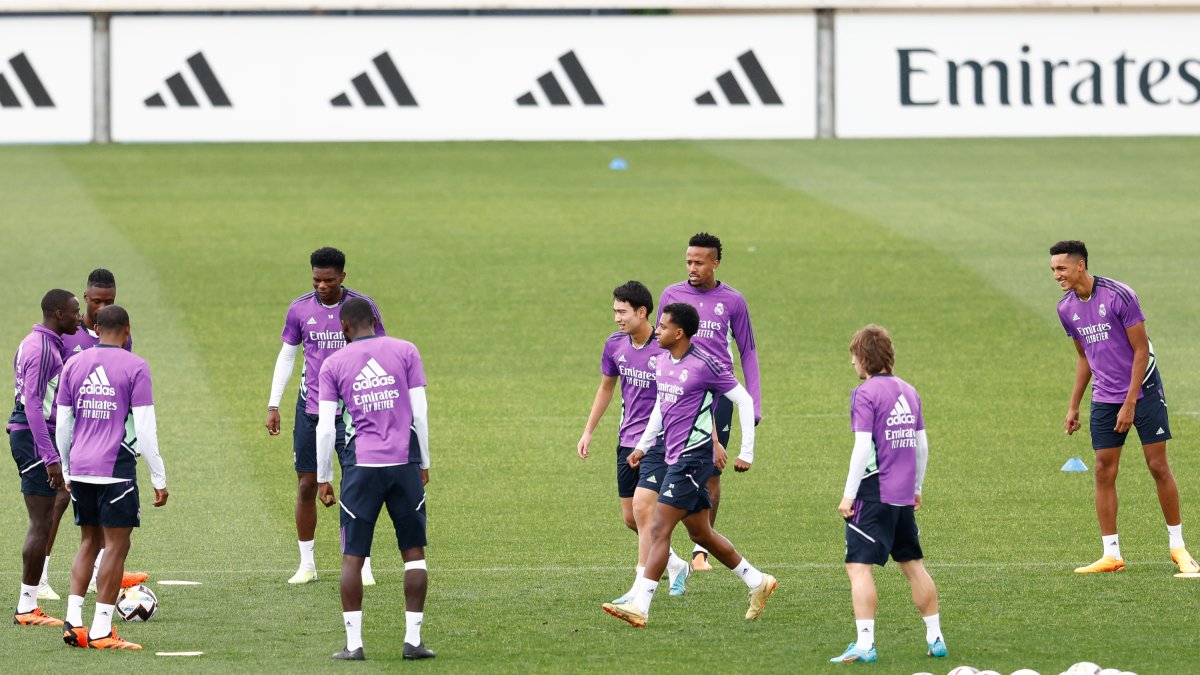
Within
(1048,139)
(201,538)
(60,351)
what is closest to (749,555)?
(201,538)

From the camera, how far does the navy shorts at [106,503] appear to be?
10.7m

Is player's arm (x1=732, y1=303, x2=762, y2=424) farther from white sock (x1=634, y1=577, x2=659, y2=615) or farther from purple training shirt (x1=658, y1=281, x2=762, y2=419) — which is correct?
white sock (x1=634, y1=577, x2=659, y2=615)

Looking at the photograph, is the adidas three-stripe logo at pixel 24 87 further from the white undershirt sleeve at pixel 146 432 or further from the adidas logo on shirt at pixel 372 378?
→ the adidas logo on shirt at pixel 372 378

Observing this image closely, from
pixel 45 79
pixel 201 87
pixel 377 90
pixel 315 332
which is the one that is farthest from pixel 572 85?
pixel 315 332

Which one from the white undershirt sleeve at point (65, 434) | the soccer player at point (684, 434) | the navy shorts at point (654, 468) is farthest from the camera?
the navy shorts at point (654, 468)

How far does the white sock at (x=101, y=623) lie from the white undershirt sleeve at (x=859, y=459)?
13.9ft

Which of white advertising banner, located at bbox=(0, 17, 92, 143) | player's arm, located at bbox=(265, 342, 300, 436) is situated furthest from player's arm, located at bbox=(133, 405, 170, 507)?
white advertising banner, located at bbox=(0, 17, 92, 143)

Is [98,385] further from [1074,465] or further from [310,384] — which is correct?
[1074,465]

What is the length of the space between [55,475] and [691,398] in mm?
3823

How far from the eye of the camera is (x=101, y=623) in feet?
35.0

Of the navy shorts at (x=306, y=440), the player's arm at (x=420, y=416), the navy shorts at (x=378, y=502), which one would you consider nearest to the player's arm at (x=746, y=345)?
the navy shorts at (x=306, y=440)

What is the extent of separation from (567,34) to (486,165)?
9.09 ft

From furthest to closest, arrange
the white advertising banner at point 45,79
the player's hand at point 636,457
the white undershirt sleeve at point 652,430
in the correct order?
the white advertising banner at point 45,79, the player's hand at point 636,457, the white undershirt sleeve at point 652,430

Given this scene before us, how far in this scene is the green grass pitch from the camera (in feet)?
37.1
